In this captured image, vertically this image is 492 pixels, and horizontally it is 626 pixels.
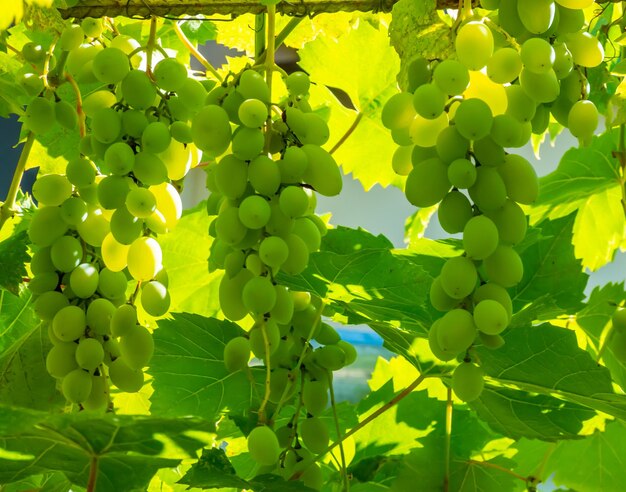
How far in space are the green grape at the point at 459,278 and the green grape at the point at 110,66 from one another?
0.78ft

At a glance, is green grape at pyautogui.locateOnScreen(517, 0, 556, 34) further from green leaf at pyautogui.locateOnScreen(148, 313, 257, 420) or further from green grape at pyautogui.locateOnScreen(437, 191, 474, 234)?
green leaf at pyautogui.locateOnScreen(148, 313, 257, 420)

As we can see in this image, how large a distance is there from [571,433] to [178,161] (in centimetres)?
33

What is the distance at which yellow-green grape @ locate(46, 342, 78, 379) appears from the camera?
0.52 meters

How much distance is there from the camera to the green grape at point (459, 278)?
0.40 meters

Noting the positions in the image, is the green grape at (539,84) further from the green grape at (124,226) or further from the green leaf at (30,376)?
the green leaf at (30,376)

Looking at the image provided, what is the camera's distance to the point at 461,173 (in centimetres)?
41

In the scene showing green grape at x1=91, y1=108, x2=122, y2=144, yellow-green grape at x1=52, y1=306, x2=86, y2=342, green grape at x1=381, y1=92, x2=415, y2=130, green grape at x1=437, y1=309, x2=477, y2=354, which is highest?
green grape at x1=91, y1=108, x2=122, y2=144

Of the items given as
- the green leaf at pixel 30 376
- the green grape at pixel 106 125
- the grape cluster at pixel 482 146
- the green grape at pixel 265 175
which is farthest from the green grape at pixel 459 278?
the green leaf at pixel 30 376

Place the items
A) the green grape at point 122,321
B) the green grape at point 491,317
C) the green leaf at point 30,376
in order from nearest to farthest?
the green grape at point 491,317 → the green grape at point 122,321 → the green leaf at point 30,376

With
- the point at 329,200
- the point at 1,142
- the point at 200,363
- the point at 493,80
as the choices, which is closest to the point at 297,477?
the point at 200,363

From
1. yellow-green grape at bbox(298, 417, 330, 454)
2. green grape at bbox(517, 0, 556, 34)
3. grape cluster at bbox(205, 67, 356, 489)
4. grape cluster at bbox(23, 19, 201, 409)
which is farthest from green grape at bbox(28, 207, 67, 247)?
green grape at bbox(517, 0, 556, 34)

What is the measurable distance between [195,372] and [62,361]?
0.49 feet

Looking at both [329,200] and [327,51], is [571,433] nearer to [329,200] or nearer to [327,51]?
[327,51]

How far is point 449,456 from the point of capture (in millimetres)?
658
